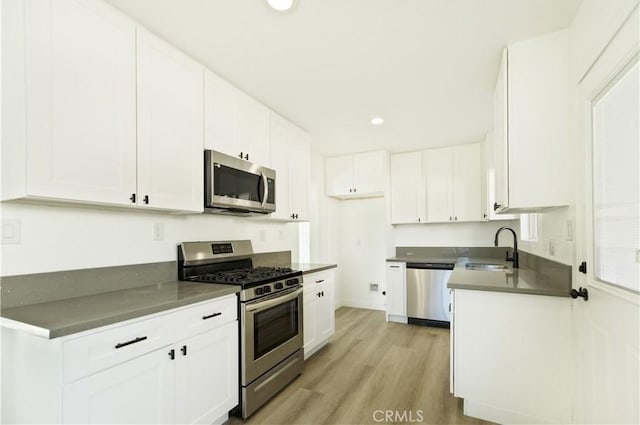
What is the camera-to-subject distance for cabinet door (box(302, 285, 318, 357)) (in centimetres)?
293

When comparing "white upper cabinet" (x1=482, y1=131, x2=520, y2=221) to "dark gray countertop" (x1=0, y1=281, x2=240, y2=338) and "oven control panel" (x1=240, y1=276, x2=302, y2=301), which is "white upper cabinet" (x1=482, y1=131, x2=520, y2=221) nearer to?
"oven control panel" (x1=240, y1=276, x2=302, y2=301)

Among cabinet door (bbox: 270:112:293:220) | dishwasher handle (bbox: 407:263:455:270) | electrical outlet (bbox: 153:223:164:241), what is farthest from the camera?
dishwasher handle (bbox: 407:263:455:270)

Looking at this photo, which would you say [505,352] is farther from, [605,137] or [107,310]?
[107,310]

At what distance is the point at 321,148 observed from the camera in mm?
4453

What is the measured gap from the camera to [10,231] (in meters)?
1.49

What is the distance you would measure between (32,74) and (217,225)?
160cm

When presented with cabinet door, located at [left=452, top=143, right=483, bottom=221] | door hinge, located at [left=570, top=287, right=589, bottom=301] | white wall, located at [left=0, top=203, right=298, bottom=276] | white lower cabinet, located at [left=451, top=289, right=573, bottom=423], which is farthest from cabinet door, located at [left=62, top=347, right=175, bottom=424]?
cabinet door, located at [left=452, top=143, right=483, bottom=221]

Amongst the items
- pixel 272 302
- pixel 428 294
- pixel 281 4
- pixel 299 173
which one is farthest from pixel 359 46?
pixel 428 294

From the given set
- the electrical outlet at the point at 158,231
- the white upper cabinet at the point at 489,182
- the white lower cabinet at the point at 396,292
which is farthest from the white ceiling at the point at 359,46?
the white lower cabinet at the point at 396,292

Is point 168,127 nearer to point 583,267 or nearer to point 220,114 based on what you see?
point 220,114

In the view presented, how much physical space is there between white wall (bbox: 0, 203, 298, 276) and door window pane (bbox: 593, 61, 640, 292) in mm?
2551

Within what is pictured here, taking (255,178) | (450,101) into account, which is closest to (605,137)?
(450,101)

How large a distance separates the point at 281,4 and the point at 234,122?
1.10 m

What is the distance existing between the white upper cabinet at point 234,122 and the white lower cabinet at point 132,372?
1225 mm
